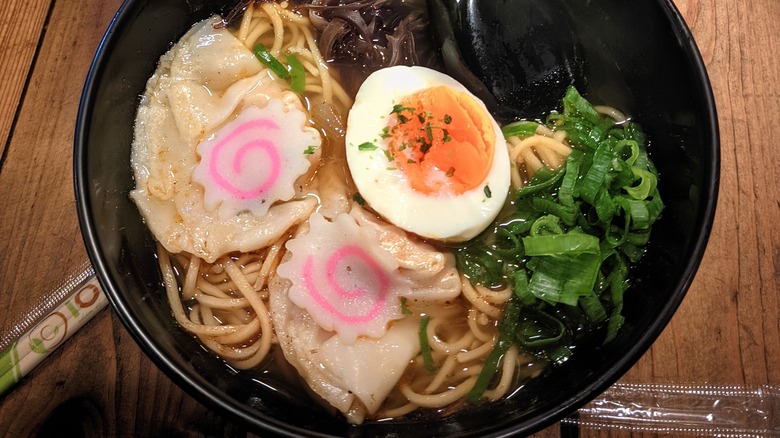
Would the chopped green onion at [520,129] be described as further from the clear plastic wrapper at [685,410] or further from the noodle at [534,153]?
the clear plastic wrapper at [685,410]

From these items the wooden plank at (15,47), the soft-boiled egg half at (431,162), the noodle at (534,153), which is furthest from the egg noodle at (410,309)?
the wooden plank at (15,47)

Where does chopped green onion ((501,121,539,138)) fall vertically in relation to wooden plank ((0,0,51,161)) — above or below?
below

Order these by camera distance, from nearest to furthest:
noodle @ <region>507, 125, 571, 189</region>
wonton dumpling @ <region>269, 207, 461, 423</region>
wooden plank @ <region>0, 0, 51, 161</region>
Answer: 1. wonton dumpling @ <region>269, 207, 461, 423</region>
2. noodle @ <region>507, 125, 571, 189</region>
3. wooden plank @ <region>0, 0, 51, 161</region>

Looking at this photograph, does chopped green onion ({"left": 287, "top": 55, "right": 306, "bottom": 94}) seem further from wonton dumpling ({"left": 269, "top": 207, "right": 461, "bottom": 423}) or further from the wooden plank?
the wooden plank

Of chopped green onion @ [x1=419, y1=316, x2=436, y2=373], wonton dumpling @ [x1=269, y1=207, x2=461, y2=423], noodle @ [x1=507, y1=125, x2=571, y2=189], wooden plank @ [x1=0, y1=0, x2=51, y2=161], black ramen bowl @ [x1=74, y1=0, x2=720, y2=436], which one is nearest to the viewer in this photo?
black ramen bowl @ [x1=74, y1=0, x2=720, y2=436]

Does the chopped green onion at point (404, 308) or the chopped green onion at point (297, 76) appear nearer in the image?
the chopped green onion at point (404, 308)

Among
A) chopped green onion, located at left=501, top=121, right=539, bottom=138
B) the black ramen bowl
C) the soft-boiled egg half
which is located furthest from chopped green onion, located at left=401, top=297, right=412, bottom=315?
chopped green onion, located at left=501, top=121, right=539, bottom=138

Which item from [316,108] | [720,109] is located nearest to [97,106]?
[316,108]

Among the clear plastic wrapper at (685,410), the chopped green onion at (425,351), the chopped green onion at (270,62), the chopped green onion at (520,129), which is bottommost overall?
the clear plastic wrapper at (685,410)
